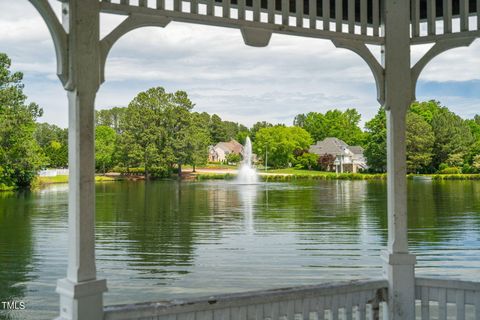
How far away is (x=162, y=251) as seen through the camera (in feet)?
43.9

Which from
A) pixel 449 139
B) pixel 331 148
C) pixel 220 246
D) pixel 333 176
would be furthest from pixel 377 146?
pixel 220 246

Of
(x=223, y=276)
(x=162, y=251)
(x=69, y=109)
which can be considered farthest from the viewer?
(x=162, y=251)

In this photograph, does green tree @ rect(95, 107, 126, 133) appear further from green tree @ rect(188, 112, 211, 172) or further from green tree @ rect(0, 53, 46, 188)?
green tree @ rect(0, 53, 46, 188)

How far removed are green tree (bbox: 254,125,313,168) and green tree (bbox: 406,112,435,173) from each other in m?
18.3

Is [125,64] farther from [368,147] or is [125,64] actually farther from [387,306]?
[387,306]

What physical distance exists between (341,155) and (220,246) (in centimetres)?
5482

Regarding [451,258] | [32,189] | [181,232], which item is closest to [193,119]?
[32,189]

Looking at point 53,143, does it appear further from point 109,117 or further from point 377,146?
point 377,146

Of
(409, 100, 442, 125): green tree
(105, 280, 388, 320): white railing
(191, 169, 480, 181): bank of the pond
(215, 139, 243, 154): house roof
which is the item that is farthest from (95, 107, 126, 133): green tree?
(105, 280, 388, 320): white railing

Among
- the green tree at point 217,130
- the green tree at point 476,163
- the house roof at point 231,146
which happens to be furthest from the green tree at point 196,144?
the green tree at point 476,163

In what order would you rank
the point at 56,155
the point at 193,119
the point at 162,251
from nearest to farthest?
the point at 162,251
the point at 56,155
the point at 193,119

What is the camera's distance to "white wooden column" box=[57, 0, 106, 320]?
99.3 inches

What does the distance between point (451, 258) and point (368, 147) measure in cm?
4832

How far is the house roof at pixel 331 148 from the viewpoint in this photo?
221 ft
